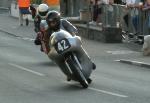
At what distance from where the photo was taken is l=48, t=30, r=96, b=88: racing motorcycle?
12875mm

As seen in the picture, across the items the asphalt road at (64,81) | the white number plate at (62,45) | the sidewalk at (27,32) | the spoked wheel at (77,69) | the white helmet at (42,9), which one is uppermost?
the white helmet at (42,9)

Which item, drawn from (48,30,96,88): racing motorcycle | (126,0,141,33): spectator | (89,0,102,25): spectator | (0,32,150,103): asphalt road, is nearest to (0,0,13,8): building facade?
(89,0,102,25): spectator

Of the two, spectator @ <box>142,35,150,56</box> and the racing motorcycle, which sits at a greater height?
the racing motorcycle

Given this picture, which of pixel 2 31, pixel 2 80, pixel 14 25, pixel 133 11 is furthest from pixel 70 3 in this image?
pixel 2 80

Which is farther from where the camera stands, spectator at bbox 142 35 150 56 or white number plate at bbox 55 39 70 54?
spectator at bbox 142 35 150 56

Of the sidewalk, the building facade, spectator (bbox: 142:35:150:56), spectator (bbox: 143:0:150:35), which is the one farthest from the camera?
the building facade

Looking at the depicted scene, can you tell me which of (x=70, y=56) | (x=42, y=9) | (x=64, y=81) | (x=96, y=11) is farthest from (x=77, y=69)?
(x=96, y=11)

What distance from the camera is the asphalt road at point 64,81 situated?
11.8m

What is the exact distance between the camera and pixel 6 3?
47469 millimetres

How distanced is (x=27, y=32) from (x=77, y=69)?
57.2ft

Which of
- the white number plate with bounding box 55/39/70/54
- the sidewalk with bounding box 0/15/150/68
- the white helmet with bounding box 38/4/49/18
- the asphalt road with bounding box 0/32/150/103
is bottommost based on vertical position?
A: the sidewalk with bounding box 0/15/150/68

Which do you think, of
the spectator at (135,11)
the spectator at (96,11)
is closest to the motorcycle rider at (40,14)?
the spectator at (135,11)

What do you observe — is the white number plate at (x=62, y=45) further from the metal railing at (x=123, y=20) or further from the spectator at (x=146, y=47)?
the metal railing at (x=123, y=20)

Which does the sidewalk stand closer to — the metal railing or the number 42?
the metal railing
